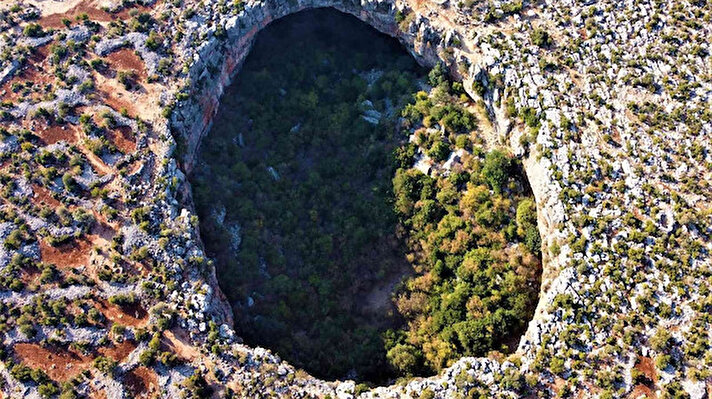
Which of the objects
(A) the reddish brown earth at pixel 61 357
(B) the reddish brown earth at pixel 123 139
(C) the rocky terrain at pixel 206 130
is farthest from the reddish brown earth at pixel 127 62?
(A) the reddish brown earth at pixel 61 357

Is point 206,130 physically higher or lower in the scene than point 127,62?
lower

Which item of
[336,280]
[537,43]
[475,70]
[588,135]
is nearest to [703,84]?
[588,135]

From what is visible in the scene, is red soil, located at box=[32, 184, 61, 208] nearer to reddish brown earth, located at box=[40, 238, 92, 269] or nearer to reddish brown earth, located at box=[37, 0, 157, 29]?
reddish brown earth, located at box=[40, 238, 92, 269]

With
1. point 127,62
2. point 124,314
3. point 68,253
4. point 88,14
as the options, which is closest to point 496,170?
point 124,314

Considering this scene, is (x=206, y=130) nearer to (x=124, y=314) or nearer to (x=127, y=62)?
(x=127, y=62)

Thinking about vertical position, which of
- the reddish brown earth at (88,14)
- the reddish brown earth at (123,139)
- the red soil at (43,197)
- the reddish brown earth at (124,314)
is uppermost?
the reddish brown earth at (88,14)

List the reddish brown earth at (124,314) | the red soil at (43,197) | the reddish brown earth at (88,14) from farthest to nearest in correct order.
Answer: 1. the reddish brown earth at (88,14)
2. the red soil at (43,197)
3. the reddish brown earth at (124,314)

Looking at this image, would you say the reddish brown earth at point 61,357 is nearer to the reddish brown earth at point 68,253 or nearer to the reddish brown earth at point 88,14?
the reddish brown earth at point 68,253
